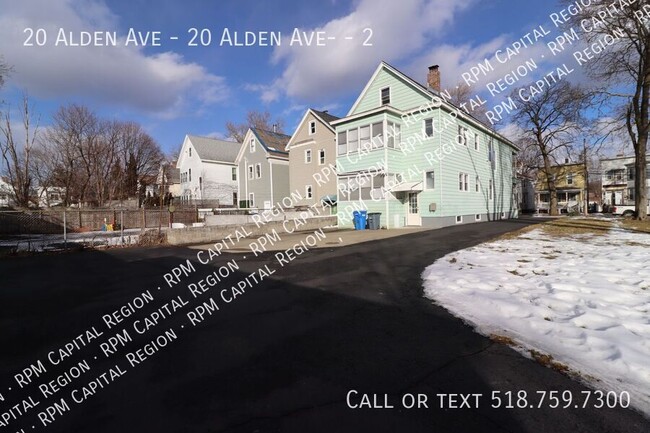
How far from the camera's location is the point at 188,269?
847 centimetres

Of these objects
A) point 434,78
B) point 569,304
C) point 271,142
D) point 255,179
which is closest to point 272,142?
point 271,142

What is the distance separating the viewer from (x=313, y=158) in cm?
2830

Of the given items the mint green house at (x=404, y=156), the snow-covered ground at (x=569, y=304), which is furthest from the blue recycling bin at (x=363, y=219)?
the snow-covered ground at (x=569, y=304)

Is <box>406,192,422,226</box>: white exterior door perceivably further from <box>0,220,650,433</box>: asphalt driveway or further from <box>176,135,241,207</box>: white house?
<box>176,135,241,207</box>: white house

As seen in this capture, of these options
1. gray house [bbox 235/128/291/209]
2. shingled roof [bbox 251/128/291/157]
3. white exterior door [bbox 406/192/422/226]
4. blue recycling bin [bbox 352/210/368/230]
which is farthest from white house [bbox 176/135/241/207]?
white exterior door [bbox 406/192/422/226]

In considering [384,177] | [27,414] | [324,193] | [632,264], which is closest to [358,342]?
[27,414]

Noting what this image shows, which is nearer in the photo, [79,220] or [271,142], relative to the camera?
[79,220]

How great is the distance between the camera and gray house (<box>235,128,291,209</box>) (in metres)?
31.2

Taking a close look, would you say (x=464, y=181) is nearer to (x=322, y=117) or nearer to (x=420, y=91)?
(x=420, y=91)

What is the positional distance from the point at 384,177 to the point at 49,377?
17765 millimetres

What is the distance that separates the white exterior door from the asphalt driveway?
1401 cm

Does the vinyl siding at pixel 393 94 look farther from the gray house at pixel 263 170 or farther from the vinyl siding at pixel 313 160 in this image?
the gray house at pixel 263 170

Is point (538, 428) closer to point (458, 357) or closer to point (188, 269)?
point (458, 357)

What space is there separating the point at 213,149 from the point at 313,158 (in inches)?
651
